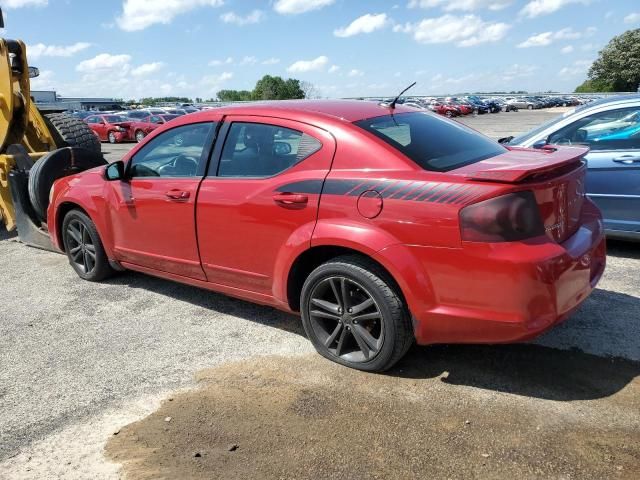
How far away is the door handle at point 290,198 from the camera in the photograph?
11.2ft

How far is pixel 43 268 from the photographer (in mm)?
5969

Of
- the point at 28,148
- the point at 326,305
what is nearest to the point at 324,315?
the point at 326,305

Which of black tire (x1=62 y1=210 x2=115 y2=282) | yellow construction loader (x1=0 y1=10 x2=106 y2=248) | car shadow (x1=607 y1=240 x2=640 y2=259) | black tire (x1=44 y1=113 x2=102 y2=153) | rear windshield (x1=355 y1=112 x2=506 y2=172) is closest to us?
rear windshield (x1=355 y1=112 x2=506 y2=172)

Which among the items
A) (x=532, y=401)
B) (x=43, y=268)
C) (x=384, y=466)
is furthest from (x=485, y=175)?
(x=43, y=268)

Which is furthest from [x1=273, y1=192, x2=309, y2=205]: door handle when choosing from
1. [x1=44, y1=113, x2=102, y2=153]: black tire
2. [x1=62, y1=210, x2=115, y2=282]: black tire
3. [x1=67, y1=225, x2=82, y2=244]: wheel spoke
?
[x1=44, y1=113, x2=102, y2=153]: black tire

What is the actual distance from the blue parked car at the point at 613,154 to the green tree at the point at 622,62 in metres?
96.3

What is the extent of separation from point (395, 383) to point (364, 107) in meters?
1.89

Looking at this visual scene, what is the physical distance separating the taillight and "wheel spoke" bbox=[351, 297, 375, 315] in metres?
0.72

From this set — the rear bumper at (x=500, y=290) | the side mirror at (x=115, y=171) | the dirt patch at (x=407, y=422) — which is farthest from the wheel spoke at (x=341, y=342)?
the side mirror at (x=115, y=171)

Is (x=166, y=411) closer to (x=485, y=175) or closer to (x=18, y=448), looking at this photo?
(x=18, y=448)

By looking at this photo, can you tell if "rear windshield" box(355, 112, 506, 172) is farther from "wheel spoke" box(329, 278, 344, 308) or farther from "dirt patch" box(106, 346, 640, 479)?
"dirt patch" box(106, 346, 640, 479)

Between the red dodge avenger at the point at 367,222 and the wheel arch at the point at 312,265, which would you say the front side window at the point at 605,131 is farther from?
the wheel arch at the point at 312,265

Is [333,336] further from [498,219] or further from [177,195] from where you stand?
[177,195]

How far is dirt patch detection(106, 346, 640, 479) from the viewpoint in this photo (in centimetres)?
256
